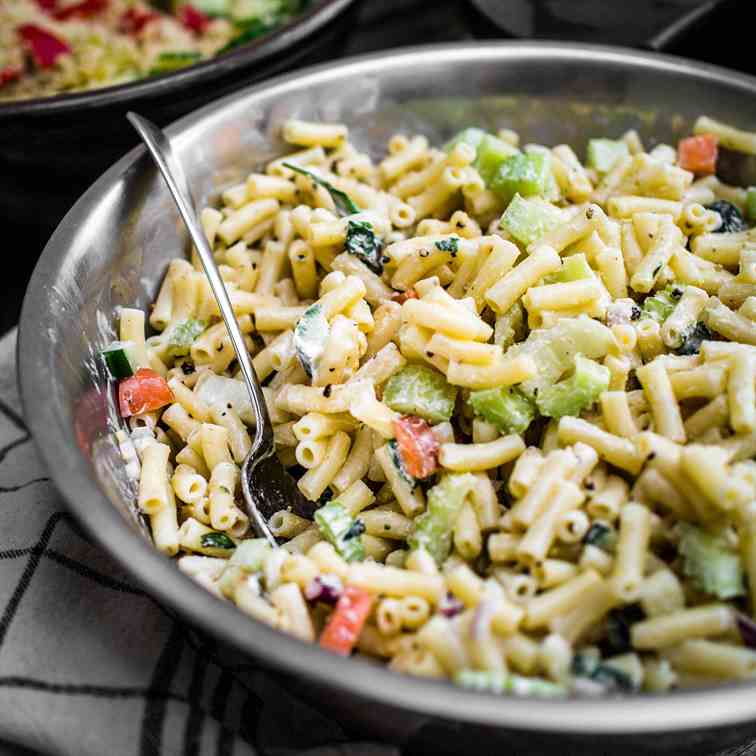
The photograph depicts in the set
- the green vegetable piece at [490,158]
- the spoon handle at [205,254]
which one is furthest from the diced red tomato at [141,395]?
the green vegetable piece at [490,158]

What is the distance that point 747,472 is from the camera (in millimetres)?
1257

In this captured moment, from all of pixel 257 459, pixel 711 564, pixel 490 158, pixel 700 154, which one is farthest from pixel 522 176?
pixel 711 564

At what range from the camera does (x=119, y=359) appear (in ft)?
5.21

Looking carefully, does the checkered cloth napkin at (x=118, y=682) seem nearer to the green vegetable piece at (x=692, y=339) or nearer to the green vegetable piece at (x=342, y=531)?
the green vegetable piece at (x=342, y=531)

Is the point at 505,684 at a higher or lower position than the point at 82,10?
lower

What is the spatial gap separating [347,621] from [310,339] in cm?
47

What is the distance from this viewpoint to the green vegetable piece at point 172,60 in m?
2.60

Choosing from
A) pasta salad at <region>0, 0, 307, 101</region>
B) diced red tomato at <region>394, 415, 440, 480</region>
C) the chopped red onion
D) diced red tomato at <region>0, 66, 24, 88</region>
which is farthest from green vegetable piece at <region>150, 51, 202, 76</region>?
the chopped red onion

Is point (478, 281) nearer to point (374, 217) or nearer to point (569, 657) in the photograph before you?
point (374, 217)

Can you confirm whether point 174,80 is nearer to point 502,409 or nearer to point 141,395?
point 141,395

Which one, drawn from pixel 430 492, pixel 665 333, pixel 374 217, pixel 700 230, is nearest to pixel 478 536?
pixel 430 492

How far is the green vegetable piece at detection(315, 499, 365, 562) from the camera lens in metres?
1.36

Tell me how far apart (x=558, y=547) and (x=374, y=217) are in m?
0.72

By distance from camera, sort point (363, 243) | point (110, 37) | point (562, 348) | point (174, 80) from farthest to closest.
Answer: point (110, 37) < point (174, 80) < point (363, 243) < point (562, 348)
